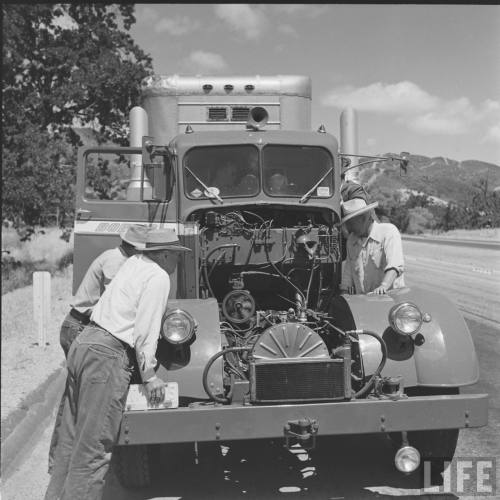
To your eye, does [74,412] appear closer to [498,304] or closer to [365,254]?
[365,254]

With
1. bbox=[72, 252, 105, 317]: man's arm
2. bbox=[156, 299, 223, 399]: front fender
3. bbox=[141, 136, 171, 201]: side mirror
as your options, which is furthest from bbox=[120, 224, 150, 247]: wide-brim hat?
bbox=[141, 136, 171, 201]: side mirror

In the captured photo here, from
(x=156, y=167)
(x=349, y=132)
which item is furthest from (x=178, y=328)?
(x=349, y=132)

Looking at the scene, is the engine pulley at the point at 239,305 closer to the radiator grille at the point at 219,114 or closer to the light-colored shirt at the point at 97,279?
the light-colored shirt at the point at 97,279

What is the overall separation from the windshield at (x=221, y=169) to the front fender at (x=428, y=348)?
1.77m

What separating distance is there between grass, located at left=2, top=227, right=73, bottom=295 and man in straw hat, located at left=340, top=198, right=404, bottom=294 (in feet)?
41.5

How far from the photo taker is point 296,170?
21.0 ft

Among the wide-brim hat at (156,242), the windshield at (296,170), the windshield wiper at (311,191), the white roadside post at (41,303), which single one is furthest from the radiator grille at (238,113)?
the wide-brim hat at (156,242)

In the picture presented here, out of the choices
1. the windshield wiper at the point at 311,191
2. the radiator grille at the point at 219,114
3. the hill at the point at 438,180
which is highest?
the hill at the point at 438,180

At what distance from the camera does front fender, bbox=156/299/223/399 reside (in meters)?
4.70

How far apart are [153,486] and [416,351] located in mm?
2202

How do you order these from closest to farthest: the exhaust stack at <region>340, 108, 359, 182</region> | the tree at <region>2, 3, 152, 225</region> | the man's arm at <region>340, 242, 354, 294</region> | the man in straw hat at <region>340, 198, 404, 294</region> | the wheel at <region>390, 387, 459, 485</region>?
the wheel at <region>390, 387, 459, 485</region> → the man in straw hat at <region>340, 198, 404, 294</region> → the man's arm at <region>340, 242, 354, 294</region> → the exhaust stack at <region>340, 108, 359, 182</region> → the tree at <region>2, 3, 152, 225</region>

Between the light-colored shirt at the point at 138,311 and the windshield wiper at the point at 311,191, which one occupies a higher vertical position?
→ the windshield wiper at the point at 311,191

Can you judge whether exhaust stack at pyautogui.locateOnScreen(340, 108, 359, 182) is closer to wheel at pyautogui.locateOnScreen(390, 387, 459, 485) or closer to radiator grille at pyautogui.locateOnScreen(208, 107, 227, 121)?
radiator grille at pyautogui.locateOnScreen(208, 107, 227, 121)

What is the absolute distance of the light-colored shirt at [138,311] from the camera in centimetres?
426
